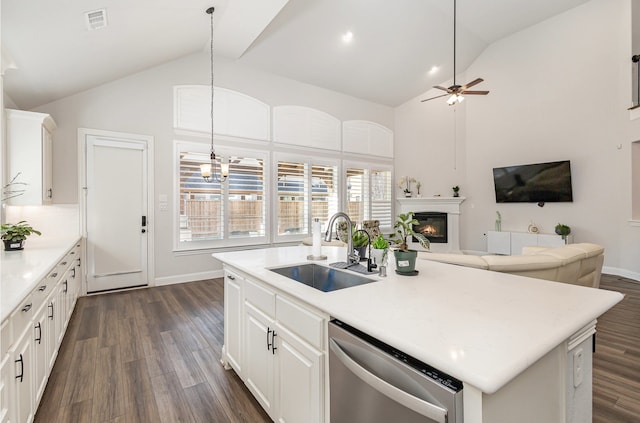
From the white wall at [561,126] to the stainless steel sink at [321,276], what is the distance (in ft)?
19.3

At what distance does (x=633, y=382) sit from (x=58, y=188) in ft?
21.6

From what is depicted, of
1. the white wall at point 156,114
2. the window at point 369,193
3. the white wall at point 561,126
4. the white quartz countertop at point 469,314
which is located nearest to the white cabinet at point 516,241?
the white wall at point 561,126

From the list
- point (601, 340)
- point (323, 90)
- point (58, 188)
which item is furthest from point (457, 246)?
point (58, 188)

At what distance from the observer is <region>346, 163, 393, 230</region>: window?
294 inches

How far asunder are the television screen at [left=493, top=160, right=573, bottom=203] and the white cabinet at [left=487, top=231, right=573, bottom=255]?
0.72 meters

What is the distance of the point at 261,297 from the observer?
6.11 feet

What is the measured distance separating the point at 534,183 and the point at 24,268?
25.6 feet

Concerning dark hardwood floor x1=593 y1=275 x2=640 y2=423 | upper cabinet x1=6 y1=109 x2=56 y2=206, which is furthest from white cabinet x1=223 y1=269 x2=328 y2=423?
upper cabinet x1=6 y1=109 x2=56 y2=206

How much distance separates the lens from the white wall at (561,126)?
5.13 m

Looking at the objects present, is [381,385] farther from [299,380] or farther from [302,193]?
[302,193]

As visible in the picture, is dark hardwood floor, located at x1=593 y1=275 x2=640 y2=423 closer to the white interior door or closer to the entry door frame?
the entry door frame

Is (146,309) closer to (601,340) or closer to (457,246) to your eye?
(601,340)

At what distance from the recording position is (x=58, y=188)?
13.8ft

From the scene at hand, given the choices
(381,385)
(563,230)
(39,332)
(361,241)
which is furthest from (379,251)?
(563,230)
